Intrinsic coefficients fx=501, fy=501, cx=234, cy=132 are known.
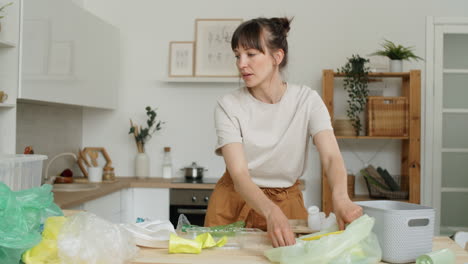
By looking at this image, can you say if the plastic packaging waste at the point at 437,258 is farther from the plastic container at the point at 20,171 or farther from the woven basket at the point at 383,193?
the woven basket at the point at 383,193

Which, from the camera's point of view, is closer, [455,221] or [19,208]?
[19,208]

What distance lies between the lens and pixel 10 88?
8.31 feet

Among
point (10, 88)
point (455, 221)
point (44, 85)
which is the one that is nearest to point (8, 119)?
point (10, 88)

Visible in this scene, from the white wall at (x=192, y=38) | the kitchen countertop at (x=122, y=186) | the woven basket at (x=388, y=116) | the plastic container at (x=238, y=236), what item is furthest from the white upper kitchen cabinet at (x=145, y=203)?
the plastic container at (x=238, y=236)

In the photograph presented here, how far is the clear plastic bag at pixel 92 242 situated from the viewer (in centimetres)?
113

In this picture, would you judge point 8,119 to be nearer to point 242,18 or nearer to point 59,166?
point 59,166

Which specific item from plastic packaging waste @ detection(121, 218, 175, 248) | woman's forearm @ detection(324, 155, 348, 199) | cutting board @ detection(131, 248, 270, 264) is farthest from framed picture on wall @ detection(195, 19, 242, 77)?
cutting board @ detection(131, 248, 270, 264)

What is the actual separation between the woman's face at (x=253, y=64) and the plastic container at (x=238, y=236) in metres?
0.52

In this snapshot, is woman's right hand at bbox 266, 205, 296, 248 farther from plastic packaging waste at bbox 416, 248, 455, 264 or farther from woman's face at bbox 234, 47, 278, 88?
woman's face at bbox 234, 47, 278, 88

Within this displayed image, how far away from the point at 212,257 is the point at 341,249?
33 centimetres

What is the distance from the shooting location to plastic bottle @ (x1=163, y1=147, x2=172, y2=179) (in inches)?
154

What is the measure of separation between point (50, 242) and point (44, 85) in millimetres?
1829

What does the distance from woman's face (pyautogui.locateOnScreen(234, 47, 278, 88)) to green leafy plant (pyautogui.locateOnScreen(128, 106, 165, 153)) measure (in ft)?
7.38

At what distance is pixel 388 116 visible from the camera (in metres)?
3.54
